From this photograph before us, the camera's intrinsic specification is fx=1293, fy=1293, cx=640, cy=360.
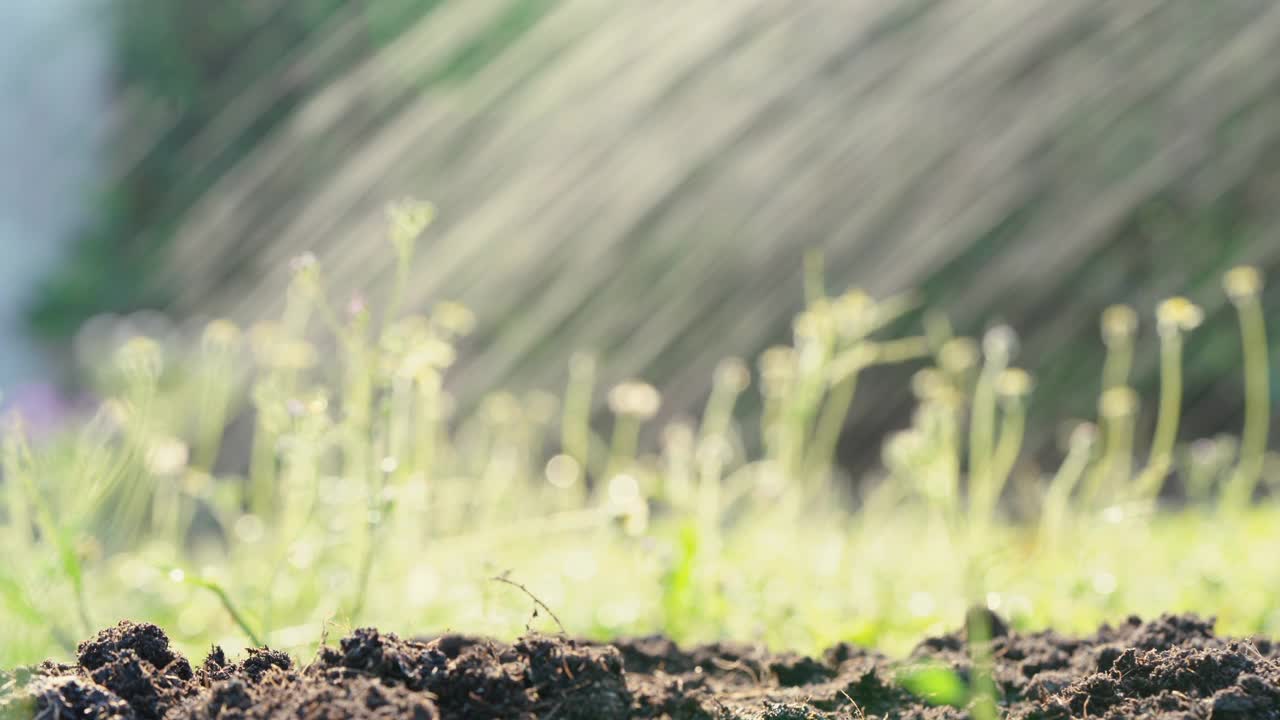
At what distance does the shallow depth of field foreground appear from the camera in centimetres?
152

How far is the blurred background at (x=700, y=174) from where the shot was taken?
796 cm

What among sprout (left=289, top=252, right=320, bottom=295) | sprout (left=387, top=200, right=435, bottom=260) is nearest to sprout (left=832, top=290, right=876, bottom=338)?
sprout (left=387, top=200, right=435, bottom=260)

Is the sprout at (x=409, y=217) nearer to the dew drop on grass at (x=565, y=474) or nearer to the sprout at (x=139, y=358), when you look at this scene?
the sprout at (x=139, y=358)

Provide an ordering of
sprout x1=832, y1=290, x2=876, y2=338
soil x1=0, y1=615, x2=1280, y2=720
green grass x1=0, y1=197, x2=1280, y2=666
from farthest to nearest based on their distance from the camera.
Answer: sprout x1=832, y1=290, x2=876, y2=338, green grass x1=0, y1=197, x2=1280, y2=666, soil x1=0, y1=615, x2=1280, y2=720

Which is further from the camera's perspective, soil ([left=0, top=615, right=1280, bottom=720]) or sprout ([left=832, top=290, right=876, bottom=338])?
sprout ([left=832, top=290, right=876, bottom=338])

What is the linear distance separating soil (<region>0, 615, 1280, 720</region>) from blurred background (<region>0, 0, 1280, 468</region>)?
17.3 ft

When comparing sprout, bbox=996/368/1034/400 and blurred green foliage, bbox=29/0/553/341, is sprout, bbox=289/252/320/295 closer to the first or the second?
sprout, bbox=996/368/1034/400

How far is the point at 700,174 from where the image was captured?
8.94 m

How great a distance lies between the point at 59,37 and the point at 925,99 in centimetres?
754

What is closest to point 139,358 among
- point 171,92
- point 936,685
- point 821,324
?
point 821,324

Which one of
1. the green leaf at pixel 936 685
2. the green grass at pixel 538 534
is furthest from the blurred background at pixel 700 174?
the green leaf at pixel 936 685

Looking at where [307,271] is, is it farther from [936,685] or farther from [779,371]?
[936,685]

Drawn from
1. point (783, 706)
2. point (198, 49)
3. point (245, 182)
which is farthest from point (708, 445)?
point (245, 182)

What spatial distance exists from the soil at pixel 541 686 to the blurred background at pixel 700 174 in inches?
208
